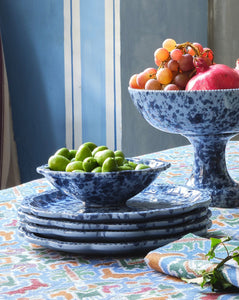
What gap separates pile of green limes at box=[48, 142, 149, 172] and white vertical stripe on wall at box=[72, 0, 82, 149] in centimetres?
199

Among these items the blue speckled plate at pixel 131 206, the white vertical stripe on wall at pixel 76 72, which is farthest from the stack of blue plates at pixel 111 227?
the white vertical stripe on wall at pixel 76 72

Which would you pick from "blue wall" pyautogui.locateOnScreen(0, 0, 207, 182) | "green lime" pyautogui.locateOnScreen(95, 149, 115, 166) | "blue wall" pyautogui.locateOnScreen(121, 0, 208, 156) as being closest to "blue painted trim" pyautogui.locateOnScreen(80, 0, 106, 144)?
"blue wall" pyautogui.locateOnScreen(0, 0, 207, 182)

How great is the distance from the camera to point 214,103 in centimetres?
92

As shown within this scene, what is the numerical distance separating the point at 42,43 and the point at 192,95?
2050 mm

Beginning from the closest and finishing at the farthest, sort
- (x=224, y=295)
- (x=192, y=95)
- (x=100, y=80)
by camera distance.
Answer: (x=224, y=295)
(x=192, y=95)
(x=100, y=80)

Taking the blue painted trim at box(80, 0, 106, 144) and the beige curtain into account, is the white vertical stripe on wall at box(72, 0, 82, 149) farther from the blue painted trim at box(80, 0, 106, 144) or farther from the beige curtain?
the beige curtain

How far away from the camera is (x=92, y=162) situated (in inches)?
29.8

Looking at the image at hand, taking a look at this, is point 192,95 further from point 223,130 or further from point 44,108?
point 44,108

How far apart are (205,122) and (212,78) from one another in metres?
0.08

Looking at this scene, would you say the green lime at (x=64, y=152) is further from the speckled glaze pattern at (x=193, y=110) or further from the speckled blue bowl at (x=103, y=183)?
the speckled glaze pattern at (x=193, y=110)

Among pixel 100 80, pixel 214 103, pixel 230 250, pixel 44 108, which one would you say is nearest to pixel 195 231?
pixel 230 250

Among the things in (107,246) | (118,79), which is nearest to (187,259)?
(107,246)

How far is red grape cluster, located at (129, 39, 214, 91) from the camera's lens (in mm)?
972

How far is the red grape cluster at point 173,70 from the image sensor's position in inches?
38.3
